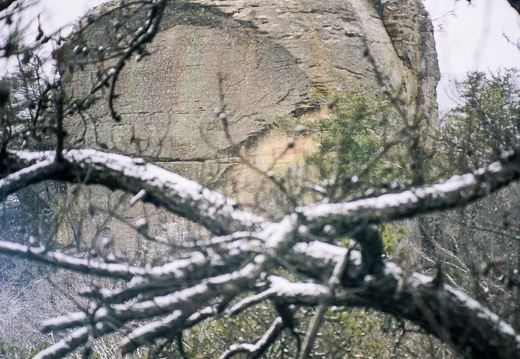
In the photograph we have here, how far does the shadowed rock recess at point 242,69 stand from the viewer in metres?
19.0

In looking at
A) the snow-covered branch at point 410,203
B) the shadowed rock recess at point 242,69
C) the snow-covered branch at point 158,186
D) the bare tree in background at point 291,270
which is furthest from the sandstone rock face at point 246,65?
the snow-covered branch at point 410,203

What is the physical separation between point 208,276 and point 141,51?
5.34 ft

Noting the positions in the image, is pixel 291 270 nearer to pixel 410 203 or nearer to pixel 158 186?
pixel 410 203

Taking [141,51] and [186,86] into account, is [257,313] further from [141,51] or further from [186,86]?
[186,86]

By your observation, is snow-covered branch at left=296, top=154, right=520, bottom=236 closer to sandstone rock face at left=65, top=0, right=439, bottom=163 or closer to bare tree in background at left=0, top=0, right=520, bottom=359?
bare tree in background at left=0, top=0, right=520, bottom=359

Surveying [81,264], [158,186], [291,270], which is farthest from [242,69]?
[291,270]

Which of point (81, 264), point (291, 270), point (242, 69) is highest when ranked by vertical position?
point (291, 270)

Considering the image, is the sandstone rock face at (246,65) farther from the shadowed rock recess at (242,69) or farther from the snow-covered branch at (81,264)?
the snow-covered branch at (81,264)

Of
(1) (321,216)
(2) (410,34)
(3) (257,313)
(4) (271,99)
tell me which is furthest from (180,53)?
(1) (321,216)

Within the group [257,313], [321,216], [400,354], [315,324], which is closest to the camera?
[315,324]

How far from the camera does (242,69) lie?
780 inches

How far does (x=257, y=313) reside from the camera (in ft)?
25.8

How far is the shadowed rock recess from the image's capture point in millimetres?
18953

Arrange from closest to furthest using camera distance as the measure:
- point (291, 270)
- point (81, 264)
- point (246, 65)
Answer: point (291, 270) < point (81, 264) < point (246, 65)
